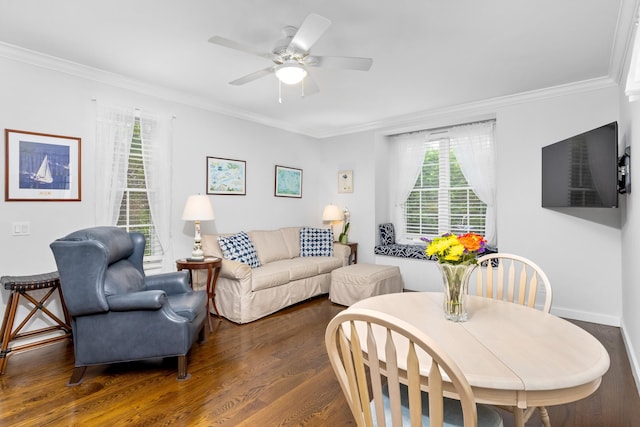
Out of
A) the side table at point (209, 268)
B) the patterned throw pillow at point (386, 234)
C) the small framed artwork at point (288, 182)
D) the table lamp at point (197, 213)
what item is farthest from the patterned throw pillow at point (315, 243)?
the table lamp at point (197, 213)

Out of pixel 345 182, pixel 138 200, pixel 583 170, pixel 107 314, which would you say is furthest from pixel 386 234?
pixel 107 314

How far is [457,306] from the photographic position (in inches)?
60.5

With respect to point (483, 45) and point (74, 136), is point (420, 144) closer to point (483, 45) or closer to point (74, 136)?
point (483, 45)

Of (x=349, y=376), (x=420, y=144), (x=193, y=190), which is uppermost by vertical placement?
(x=420, y=144)

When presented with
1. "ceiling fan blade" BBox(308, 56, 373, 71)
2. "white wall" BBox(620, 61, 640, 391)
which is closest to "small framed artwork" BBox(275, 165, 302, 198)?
"ceiling fan blade" BBox(308, 56, 373, 71)

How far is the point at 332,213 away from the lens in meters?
5.31

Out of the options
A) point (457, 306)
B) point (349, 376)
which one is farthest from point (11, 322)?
point (457, 306)

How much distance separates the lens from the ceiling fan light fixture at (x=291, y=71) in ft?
8.09

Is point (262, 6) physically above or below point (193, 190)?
above

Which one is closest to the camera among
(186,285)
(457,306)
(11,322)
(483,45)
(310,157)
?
(457,306)

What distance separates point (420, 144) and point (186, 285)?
12.6ft

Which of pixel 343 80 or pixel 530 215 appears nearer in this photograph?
pixel 343 80

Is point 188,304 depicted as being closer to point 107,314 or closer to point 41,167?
point 107,314

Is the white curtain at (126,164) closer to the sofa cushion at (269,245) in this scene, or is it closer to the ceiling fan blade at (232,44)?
the sofa cushion at (269,245)
